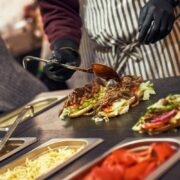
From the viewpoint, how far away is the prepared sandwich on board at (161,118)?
1.20 m

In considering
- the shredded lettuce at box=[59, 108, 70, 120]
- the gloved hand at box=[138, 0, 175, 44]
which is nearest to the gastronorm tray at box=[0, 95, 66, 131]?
the shredded lettuce at box=[59, 108, 70, 120]

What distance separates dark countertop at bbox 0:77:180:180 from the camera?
4.00 ft

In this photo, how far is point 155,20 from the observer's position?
1.71 m

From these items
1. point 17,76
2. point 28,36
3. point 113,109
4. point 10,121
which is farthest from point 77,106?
point 28,36

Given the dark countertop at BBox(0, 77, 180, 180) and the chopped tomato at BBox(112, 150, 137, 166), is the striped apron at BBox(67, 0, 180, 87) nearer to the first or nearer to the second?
the dark countertop at BBox(0, 77, 180, 180)

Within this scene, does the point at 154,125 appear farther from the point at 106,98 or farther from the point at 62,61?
the point at 62,61

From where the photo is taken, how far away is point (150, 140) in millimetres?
1169

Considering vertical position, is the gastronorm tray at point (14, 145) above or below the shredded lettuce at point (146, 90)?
below

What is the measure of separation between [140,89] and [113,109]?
0.52 ft

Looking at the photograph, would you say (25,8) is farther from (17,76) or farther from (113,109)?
(113,109)

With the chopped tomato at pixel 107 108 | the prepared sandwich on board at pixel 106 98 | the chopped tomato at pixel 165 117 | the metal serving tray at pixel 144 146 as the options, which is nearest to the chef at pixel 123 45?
the prepared sandwich on board at pixel 106 98

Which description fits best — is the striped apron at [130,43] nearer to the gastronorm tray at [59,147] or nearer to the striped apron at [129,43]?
the striped apron at [129,43]

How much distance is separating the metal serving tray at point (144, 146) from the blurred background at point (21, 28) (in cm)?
366

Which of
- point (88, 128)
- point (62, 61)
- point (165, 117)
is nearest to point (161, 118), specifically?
point (165, 117)
